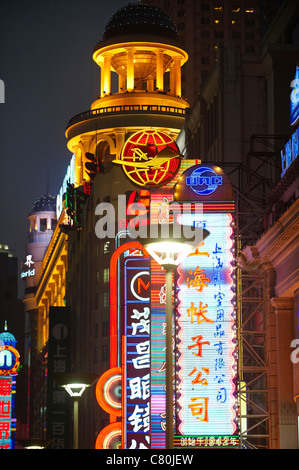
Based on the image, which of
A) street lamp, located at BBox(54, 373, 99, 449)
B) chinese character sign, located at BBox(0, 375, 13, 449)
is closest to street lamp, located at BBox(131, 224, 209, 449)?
street lamp, located at BBox(54, 373, 99, 449)

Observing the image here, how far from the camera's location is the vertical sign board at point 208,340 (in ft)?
114

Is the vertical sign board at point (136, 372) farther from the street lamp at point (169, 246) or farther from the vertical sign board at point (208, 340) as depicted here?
the street lamp at point (169, 246)

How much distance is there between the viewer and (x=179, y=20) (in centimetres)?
15288

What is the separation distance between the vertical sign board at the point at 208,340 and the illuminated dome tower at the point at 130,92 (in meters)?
64.9

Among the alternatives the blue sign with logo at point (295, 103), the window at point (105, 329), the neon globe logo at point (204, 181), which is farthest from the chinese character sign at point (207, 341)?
the window at point (105, 329)

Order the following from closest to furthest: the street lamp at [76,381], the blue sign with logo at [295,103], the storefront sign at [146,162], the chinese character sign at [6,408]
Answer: the street lamp at [76,381] → the blue sign with logo at [295,103] → the storefront sign at [146,162] → the chinese character sign at [6,408]

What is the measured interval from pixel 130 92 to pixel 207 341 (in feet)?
232

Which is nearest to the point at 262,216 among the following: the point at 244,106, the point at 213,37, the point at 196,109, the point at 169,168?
the point at 169,168

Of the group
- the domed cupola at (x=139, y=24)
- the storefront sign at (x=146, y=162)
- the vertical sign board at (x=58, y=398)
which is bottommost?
the vertical sign board at (x=58, y=398)

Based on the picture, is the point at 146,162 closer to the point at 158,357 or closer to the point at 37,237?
the point at 158,357

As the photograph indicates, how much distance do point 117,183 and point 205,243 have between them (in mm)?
54254

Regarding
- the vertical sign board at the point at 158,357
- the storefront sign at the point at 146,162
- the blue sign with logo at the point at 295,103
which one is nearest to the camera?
the blue sign with logo at the point at 295,103

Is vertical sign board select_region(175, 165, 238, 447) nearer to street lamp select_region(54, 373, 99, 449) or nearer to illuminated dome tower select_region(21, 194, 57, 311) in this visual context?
street lamp select_region(54, 373, 99, 449)

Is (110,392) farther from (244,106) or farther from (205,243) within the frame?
(244,106)
